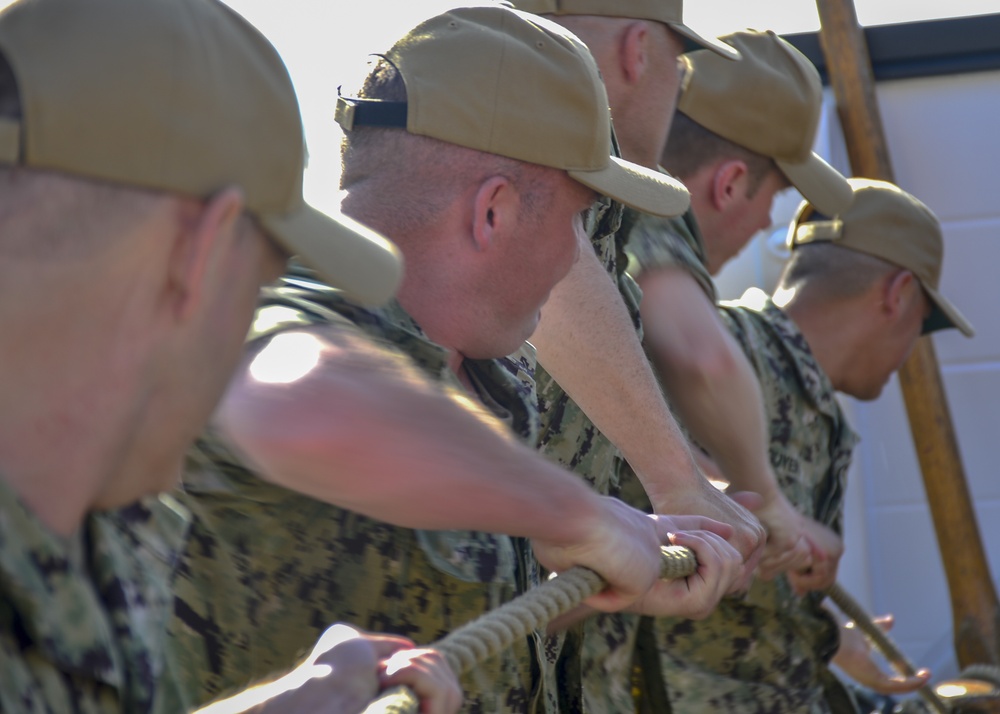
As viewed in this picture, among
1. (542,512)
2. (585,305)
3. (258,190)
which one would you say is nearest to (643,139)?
(585,305)

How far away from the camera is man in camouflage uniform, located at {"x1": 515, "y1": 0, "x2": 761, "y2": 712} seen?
2412 millimetres

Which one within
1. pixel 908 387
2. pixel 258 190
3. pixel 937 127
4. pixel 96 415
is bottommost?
pixel 908 387

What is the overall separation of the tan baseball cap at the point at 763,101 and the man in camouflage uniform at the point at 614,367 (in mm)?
471

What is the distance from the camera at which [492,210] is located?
6.42ft

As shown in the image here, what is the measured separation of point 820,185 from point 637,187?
178cm

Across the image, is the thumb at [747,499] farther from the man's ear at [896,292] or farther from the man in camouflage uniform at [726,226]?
the man's ear at [896,292]

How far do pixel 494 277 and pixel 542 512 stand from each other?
408mm

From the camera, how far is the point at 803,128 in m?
3.68

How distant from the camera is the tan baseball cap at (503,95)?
1.94 metres

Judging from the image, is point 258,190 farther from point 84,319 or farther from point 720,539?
point 720,539

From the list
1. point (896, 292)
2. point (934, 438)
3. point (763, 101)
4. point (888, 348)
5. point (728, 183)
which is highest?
point (763, 101)

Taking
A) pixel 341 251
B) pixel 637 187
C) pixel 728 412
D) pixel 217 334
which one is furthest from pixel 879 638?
pixel 217 334

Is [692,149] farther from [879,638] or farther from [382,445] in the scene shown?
[382,445]

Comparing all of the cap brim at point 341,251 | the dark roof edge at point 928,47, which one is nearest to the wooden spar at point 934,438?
the dark roof edge at point 928,47
